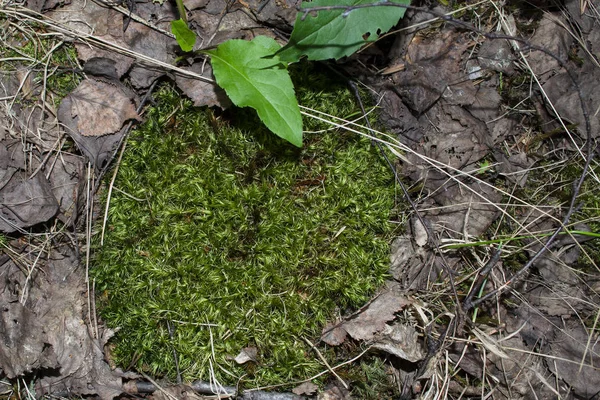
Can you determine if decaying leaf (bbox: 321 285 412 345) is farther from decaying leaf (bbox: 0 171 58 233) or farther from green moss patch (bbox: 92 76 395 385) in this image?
decaying leaf (bbox: 0 171 58 233)

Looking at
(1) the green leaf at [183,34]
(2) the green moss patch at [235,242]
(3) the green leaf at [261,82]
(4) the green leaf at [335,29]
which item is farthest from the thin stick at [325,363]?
(1) the green leaf at [183,34]

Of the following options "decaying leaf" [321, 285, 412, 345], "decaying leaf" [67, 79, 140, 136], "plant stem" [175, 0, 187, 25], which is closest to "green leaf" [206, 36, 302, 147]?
"plant stem" [175, 0, 187, 25]

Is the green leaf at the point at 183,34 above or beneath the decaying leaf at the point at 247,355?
above

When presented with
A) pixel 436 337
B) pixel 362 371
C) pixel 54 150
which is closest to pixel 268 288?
pixel 362 371

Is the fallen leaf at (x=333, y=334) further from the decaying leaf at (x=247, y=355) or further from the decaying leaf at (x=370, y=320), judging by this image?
the decaying leaf at (x=247, y=355)

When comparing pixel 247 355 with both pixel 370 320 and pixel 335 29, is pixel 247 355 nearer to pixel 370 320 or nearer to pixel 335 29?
pixel 370 320

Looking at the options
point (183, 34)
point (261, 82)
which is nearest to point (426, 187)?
point (261, 82)
